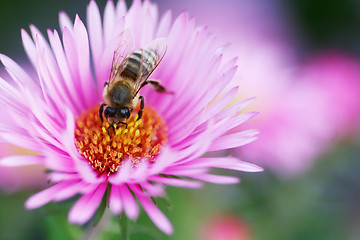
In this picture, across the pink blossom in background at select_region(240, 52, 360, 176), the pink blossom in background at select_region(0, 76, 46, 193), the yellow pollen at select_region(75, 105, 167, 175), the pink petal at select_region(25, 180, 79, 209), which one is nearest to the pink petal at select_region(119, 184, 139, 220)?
the pink petal at select_region(25, 180, 79, 209)

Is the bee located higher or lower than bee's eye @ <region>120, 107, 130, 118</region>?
higher

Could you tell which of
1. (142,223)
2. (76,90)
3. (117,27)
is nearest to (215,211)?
(142,223)

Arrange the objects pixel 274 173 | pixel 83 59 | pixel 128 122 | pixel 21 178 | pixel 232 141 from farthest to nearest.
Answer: pixel 274 173
pixel 21 178
pixel 128 122
pixel 83 59
pixel 232 141

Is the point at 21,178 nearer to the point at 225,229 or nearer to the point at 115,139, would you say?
the point at 115,139

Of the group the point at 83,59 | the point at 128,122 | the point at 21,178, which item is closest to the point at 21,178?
the point at 21,178

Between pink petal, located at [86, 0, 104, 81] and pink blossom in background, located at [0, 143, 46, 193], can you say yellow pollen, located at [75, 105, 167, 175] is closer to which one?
pink petal, located at [86, 0, 104, 81]

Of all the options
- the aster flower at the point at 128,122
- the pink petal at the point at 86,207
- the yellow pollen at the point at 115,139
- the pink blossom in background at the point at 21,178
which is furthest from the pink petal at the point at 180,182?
the pink blossom in background at the point at 21,178
